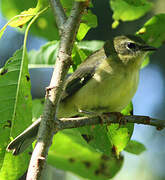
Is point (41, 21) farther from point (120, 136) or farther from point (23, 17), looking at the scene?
point (120, 136)

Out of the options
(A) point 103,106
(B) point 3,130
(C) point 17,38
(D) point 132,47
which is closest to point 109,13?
(C) point 17,38

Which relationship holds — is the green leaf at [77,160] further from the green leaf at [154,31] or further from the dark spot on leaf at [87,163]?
the green leaf at [154,31]

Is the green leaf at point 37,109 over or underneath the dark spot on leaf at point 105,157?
over

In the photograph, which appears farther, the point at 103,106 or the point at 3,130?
the point at 103,106

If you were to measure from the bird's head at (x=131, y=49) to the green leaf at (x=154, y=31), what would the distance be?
0.54 feet

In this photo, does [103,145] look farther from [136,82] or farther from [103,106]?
[136,82]

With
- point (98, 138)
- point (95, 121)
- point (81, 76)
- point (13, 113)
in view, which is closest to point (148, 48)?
point (81, 76)

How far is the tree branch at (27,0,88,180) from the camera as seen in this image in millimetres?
2182

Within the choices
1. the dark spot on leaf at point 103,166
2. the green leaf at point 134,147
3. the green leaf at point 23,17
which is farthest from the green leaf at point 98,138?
the green leaf at point 23,17

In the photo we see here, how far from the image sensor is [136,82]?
13.2 ft

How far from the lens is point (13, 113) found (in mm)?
2980

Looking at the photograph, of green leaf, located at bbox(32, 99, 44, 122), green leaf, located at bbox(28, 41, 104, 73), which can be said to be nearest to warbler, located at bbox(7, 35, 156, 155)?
green leaf, located at bbox(28, 41, 104, 73)

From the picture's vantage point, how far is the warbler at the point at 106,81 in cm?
385

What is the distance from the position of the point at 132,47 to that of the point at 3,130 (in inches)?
85.8
